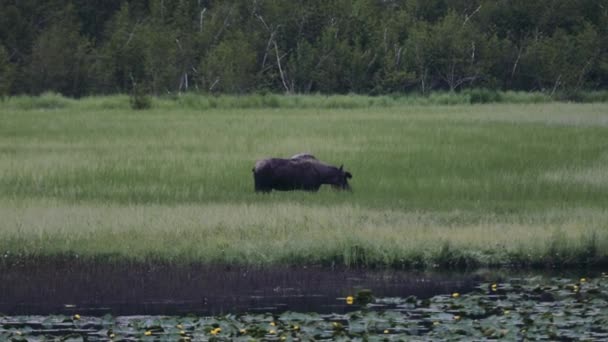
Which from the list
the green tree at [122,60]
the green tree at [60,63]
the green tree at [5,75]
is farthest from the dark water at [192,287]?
the green tree at [60,63]

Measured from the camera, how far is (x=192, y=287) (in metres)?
13.7

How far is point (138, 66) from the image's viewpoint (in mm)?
63188

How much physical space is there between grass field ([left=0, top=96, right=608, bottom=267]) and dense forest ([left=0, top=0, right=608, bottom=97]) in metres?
23.9

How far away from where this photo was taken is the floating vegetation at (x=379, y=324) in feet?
36.5

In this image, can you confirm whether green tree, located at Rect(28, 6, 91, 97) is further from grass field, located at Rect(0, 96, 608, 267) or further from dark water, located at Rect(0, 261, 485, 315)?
dark water, located at Rect(0, 261, 485, 315)

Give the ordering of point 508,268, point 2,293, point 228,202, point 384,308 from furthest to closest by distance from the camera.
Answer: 1. point 228,202
2. point 508,268
3. point 2,293
4. point 384,308

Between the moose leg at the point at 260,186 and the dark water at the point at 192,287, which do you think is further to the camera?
the moose leg at the point at 260,186

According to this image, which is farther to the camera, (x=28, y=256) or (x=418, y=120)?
(x=418, y=120)

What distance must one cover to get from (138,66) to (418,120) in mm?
27450

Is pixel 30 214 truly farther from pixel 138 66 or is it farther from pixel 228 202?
pixel 138 66

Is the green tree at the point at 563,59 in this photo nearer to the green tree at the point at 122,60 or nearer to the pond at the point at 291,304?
the green tree at the point at 122,60

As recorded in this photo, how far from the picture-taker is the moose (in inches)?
833

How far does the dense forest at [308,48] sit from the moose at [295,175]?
129 ft

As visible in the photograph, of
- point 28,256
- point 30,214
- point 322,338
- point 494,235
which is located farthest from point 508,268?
point 30,214
